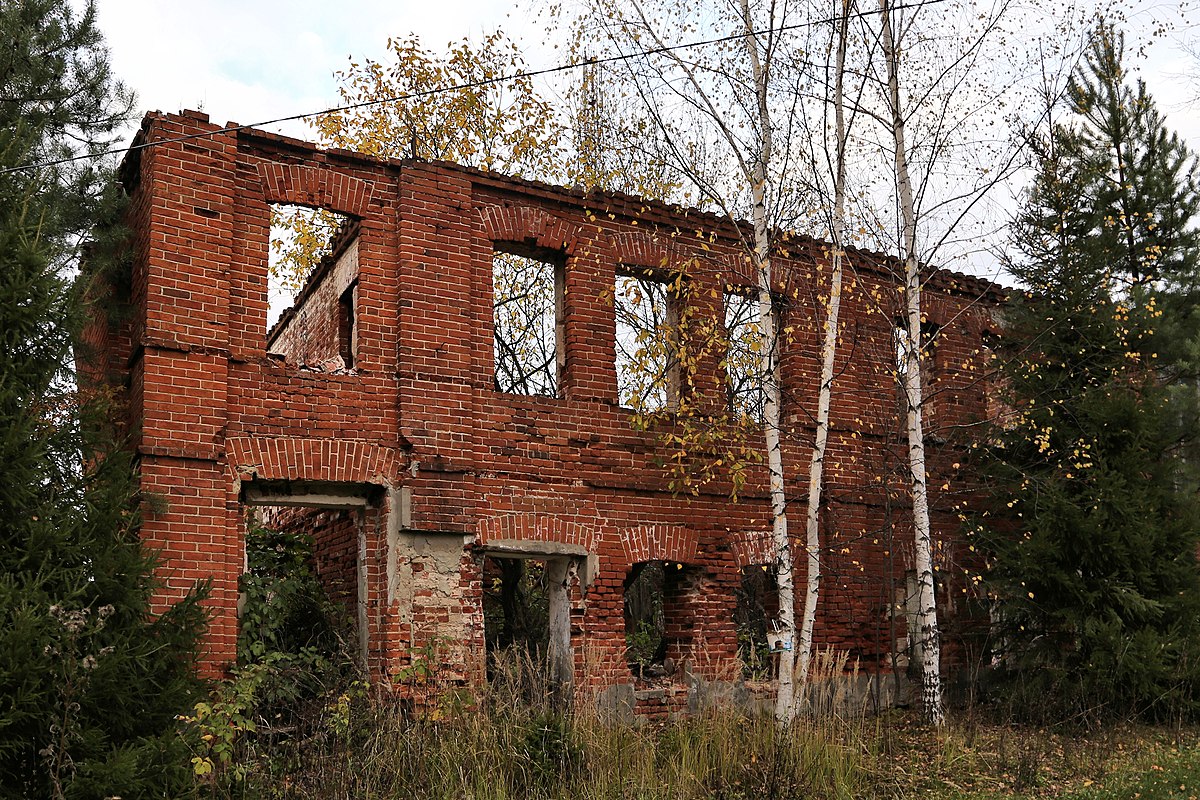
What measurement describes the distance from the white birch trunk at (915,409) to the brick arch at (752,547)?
1.74 metres

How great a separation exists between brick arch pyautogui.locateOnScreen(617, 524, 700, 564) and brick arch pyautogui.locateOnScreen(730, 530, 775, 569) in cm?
58

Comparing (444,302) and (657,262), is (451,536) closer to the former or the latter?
(444,302)

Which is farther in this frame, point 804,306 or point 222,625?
point 804,306

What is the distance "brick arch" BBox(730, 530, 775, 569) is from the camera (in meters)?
12.8

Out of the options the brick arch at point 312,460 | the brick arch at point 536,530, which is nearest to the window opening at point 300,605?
the brick arch at point 312,460

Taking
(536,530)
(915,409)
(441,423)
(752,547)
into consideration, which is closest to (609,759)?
A: (536,530)

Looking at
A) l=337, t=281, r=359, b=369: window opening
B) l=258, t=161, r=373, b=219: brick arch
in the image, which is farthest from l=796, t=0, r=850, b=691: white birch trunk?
l=337, t=281, r=359, b=369: window opening

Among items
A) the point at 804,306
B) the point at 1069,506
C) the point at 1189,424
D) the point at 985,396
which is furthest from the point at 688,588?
the point at 1189,424

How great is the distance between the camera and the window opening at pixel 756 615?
13.0 metres

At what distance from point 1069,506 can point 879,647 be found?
9.56 ft

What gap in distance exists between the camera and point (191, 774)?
7613 millimetres

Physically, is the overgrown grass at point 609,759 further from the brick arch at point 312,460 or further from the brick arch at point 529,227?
the brick arch at point 529,227

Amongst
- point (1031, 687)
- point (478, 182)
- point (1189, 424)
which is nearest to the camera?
point (478, 182)

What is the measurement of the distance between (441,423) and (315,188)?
270 centimetres
